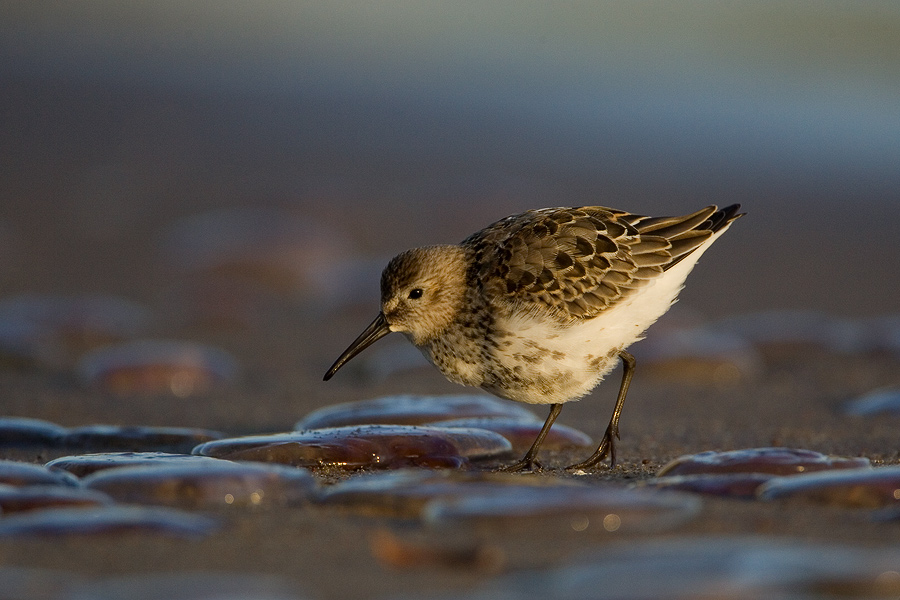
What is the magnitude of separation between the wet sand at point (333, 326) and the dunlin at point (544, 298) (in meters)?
0.35

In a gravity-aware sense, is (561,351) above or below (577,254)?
below

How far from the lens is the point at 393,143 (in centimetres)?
1184

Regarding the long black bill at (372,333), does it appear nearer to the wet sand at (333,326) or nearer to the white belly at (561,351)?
the wet sand at (333,326)

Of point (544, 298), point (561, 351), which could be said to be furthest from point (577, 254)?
point (561, 351)

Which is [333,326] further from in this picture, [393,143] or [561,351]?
[393,143]

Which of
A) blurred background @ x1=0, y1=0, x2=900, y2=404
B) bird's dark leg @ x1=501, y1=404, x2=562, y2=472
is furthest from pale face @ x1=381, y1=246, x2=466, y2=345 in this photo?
blurred background @ x1=0, y1=0, x2=900, y2=404

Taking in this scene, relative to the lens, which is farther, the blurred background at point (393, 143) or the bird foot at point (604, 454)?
the blurred background at point (393, 143)

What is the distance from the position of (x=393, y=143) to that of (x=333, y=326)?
5154 mm

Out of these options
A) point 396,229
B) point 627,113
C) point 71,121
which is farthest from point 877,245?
point 71,121

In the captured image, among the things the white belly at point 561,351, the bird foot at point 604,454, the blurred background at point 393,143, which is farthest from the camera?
the blurred background at point 393,143

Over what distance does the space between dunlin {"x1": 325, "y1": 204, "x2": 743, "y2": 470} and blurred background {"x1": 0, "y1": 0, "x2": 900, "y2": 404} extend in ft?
5.41

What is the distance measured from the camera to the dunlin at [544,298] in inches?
173

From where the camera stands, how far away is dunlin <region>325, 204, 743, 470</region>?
4387mm

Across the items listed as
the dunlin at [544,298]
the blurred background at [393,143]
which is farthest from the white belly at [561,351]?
the blurred background at [393,143]
